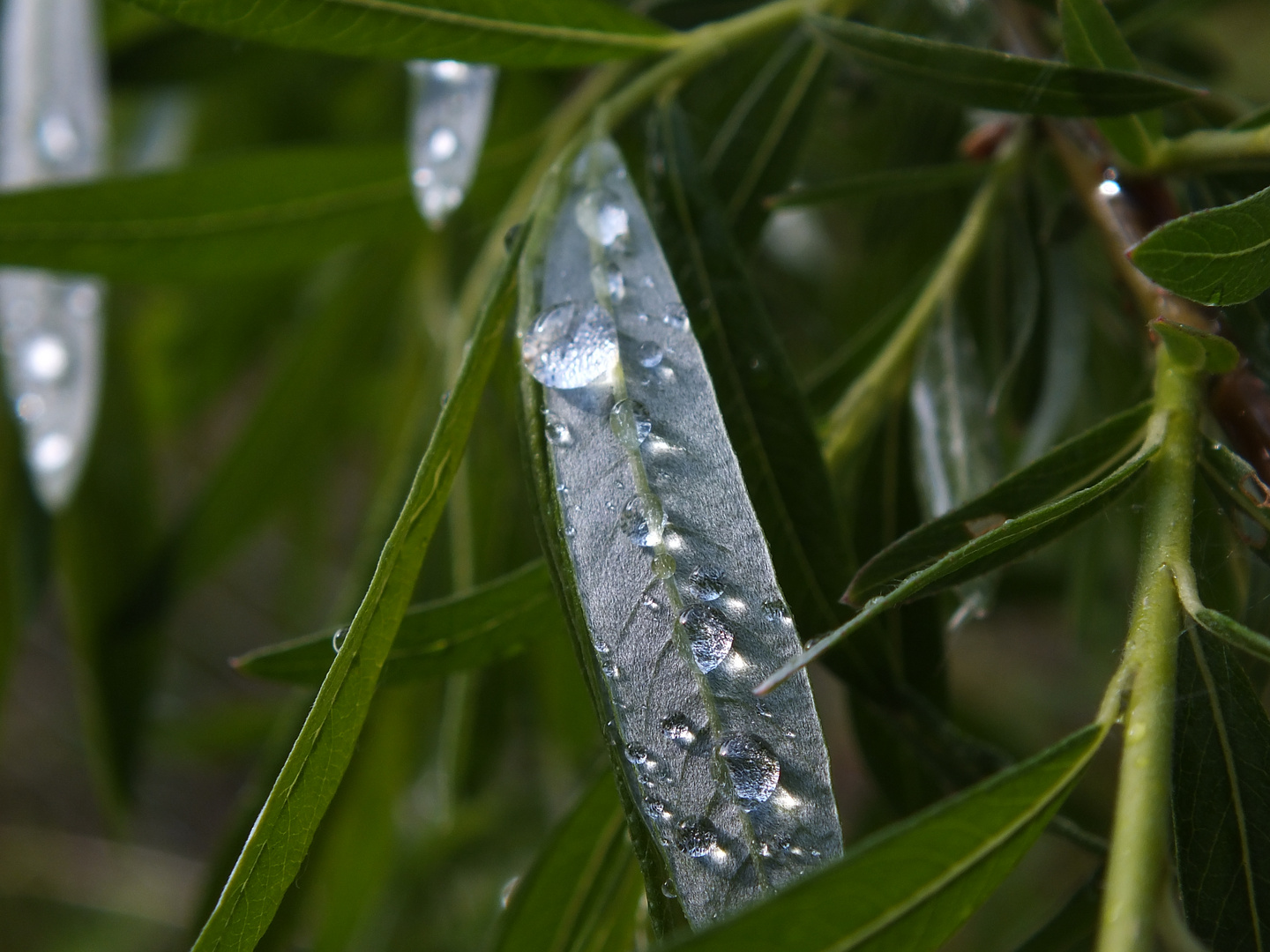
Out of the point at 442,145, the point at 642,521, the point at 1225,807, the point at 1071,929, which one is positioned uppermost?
the point at 442,145

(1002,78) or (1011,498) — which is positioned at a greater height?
(1002,78)

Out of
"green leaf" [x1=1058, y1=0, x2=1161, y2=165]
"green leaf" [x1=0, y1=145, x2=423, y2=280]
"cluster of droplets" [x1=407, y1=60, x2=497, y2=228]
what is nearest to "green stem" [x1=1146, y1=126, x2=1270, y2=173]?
"green leaf" [x1=1058, y1=0, x2=1161, y2=165]

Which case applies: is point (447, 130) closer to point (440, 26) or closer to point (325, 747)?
point (440, 26)

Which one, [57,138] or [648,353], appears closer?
[648,353]

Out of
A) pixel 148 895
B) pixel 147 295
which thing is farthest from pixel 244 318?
pixel 148 895

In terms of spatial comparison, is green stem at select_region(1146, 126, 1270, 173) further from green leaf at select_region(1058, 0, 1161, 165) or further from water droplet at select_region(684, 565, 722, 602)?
water droplet at select_region(684, 565, 722, 602)

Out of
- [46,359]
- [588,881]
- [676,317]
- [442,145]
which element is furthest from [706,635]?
[46,359]

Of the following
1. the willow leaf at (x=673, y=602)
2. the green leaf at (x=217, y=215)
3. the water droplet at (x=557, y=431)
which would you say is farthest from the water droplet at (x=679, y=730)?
the green leaf at (x=217, y=215)

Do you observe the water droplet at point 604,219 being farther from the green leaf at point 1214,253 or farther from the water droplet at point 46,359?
the water droplet at point 46,359
